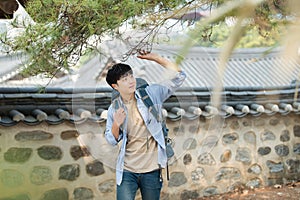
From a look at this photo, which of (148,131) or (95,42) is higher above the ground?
(95,42)

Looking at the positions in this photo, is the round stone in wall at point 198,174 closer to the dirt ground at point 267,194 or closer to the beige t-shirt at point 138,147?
the dirt ground at point 267,194

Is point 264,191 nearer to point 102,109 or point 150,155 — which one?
point 102,109

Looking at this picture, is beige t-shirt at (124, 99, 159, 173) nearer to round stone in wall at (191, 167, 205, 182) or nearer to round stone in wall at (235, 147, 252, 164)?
round stone in wall at (191, 167, 205, 182)

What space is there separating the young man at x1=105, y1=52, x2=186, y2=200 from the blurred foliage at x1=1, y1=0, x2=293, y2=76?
0.79 feet

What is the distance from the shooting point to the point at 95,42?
8.18 ft

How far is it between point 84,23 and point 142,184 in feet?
2.99

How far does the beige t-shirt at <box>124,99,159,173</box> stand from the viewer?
2.66 m

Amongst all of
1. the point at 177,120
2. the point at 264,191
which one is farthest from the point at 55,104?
the point at 264,191

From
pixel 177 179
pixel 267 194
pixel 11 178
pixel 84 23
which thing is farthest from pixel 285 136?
pixel 84 23

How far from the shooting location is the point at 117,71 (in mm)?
2658

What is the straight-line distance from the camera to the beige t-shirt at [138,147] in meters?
2.66

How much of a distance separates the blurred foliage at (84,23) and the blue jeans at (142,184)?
2.16ft

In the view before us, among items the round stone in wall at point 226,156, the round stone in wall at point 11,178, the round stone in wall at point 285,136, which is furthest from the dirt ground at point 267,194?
the round stone in wall at point 11,178

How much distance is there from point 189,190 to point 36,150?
1527 millimetres
